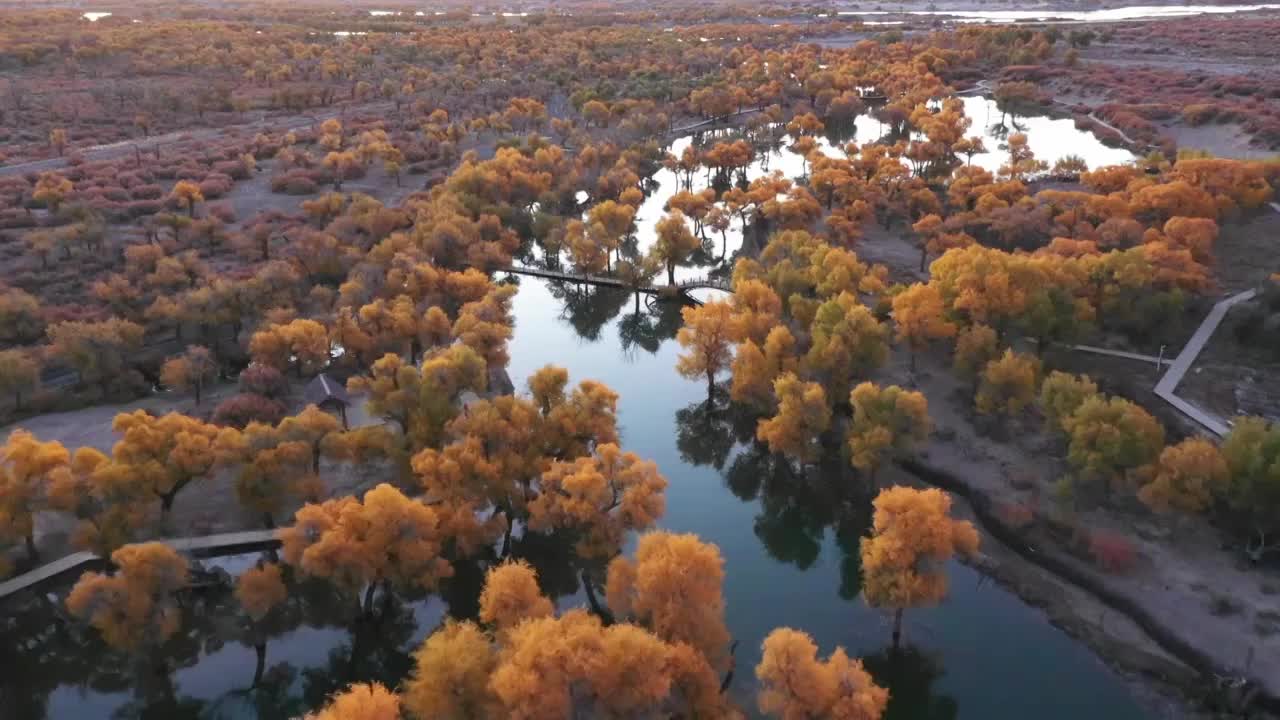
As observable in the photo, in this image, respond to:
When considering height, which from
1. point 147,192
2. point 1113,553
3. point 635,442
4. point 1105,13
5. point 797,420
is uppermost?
point 1105,13

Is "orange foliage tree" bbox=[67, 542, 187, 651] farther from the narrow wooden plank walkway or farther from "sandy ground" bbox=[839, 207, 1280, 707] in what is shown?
"sandy ground" bbox=[839, 207, 1280, 707]

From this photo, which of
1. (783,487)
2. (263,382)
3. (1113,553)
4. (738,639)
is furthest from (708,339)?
(263,382)

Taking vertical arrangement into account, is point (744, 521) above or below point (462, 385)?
below

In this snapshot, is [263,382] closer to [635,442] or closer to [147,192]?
[635,442]

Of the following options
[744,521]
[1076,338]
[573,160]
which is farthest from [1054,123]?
[744,521]

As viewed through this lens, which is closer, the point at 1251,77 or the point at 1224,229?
the point at 1224,229

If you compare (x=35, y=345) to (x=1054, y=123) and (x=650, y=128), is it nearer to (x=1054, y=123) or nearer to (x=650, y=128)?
(x=650, y=128)

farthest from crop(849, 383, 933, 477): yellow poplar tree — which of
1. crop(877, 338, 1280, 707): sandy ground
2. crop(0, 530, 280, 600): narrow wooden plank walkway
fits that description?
crop(0, 530, 280, 600): narrow wooden plank walkway
